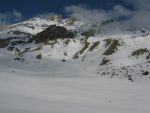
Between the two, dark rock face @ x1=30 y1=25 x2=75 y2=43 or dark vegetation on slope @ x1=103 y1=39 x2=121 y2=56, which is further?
dark rock face @ x1=30 y1=25 x2=75 y2=43

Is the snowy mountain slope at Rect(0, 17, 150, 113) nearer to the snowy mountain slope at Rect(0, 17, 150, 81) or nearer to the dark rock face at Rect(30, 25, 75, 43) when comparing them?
the snowy mountain slope at Rect(0, 17, 150, 81)

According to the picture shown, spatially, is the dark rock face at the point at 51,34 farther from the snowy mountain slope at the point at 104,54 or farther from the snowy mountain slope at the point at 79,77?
the snowy mountain slope at the point at 104,54

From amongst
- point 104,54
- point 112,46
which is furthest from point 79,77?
point 112,46

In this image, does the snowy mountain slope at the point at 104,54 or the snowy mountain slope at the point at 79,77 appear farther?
the snowy mountain slope at the point at 104,54

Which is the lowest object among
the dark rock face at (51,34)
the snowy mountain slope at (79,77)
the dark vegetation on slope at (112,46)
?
the snowy mountain slope at (79,77)

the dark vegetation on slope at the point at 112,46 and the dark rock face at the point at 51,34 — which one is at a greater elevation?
the dark rock face at the point at 51,34

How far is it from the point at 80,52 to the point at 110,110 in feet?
222

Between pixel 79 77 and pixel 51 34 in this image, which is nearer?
pixel 79 77

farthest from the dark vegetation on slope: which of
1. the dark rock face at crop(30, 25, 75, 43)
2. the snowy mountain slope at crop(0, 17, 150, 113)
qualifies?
the dark rock face at crop(30, 25, 75, 43)

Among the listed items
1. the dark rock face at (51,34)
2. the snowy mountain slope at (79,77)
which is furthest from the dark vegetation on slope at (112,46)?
the dark rock face at (51,34)

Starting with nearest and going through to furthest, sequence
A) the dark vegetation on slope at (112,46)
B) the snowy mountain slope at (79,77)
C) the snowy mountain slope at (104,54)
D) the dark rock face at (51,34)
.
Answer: the snowy mountain slope at (79,77)
the snowy mountain slope at (104,54)
the dark vegetation on slope at (112,46)
the dark rock face at (51,34)

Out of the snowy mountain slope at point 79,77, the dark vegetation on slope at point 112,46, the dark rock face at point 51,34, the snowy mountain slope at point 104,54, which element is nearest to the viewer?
the snowy mountain slope at point 79,77

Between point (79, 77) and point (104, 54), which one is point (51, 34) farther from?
point (79, 77)

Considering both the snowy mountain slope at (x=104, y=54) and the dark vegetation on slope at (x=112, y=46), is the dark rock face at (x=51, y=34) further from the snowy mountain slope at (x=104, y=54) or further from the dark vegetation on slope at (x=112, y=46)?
the dark vegetation on slope at (x=112, y=46)
